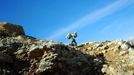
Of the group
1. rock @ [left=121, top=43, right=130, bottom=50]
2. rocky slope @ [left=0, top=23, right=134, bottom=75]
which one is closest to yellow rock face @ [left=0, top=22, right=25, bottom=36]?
rocky slope @ [left=0, top=23, right=134, bottom=75]

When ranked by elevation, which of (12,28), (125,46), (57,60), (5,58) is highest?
(12,28)

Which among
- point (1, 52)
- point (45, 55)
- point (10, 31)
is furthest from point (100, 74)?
point (10, 31)

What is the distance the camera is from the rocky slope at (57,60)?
107ft

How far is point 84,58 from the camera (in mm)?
37438

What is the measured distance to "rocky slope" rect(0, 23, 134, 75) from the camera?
32.5 meters

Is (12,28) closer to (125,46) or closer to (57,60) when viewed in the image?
(57,60)

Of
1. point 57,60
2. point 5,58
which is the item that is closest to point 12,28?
point 5,58

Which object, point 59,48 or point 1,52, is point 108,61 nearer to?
point 59,48

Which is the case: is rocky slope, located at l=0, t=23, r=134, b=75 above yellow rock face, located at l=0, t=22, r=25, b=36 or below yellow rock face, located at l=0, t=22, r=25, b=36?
below

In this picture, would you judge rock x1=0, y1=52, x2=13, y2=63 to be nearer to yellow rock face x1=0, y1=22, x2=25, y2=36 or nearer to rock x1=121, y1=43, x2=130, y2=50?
yellow rock face x1=0, y1=22, x2=25, y2=36

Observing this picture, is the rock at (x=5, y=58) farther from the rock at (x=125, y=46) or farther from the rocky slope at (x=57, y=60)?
the rock at (x=125, y=46)

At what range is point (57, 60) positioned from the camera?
34000 millimetres

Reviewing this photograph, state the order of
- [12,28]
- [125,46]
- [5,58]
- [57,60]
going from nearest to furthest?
[5,58], [57,60], [125,46], [12,28]

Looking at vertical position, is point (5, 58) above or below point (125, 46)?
above
